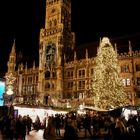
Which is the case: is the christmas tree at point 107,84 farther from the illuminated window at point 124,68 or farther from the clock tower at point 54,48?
the clock tower at point 54,48

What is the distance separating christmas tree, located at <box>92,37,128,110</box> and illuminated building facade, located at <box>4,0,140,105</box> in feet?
53.1

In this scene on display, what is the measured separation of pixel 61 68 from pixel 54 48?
266 inches

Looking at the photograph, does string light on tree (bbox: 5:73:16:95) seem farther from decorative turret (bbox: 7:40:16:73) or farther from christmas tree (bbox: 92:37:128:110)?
decorative turret (bbox: 7:40:16:73)

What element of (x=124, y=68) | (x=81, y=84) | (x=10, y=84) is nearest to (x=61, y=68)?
(x=81, y=84)

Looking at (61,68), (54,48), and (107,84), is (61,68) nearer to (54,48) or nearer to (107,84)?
(54,48)

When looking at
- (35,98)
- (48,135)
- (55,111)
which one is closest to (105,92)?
(55,111)

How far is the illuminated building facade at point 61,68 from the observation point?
53500mm

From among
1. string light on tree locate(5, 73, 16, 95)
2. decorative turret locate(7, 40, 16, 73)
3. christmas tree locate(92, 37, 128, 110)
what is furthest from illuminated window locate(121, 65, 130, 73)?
decorative turret locate(7, 40, 16, 73)

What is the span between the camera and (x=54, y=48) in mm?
65312

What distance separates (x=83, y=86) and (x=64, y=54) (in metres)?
11.0

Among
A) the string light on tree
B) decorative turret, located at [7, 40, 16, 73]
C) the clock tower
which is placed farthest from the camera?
decorative turret, located at [7, 40, 16, 73]

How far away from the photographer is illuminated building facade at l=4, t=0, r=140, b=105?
2106 inches

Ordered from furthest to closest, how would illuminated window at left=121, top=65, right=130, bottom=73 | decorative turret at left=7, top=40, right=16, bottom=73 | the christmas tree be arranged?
decorative turret at left=7, top=40, right=16, bottom=73, illuminated window at left=121, top=65, right=130, bottom=73, the christmas tree

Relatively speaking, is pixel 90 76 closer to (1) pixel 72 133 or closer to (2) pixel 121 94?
(2) pixel 121 94
